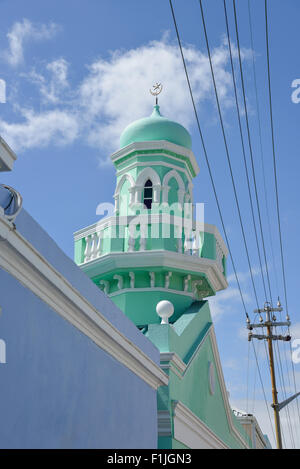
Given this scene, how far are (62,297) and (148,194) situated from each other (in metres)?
7.28

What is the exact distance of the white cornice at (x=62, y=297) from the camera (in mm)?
5430

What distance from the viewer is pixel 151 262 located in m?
11.9

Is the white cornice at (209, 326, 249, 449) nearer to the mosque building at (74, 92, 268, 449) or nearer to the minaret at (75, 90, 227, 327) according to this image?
the mosque building at (74, 92, 268, 449)

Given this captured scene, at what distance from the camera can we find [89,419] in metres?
6.95

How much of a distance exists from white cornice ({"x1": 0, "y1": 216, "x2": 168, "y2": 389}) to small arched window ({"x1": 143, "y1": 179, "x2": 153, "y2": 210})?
197 inches

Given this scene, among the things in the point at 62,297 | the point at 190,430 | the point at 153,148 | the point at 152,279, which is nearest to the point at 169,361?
the point at 190,430

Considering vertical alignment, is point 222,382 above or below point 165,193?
below

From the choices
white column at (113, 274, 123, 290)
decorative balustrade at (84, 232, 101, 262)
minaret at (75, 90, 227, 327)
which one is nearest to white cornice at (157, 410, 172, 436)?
minaret at (75, 90, 227, 327)

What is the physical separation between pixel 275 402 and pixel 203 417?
8.59m

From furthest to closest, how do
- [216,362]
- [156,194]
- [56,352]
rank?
1. [156,194]
2. [216,362]
3. [56,352]

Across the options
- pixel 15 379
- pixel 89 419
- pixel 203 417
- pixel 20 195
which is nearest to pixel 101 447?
pixel 89 419

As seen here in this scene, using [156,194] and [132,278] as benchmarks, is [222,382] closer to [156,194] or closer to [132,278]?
[132,278]

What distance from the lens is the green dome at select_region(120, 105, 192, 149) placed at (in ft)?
45.5
